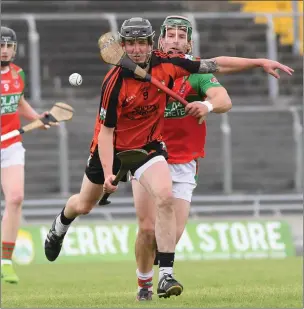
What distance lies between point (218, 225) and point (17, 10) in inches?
275

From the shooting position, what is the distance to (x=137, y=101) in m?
8.63

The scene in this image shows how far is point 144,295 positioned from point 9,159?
3254mm

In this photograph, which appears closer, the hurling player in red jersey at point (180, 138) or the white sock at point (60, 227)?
the hurling player in red jersey at point (180, 138)

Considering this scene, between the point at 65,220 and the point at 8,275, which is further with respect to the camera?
the point at 8,275

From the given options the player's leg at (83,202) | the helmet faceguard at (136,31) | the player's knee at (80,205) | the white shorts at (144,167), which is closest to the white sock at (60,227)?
the player's leg at (83,202)

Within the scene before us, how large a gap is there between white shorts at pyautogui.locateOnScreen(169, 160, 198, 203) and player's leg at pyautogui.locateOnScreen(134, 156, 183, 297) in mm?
826

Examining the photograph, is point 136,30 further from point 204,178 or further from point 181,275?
point 204,178

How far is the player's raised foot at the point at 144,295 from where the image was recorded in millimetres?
8961

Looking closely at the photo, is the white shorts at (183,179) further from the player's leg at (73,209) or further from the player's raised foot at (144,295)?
the player's raised foot at (144,295)

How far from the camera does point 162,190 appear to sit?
8.52m

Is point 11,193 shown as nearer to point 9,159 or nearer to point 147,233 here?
point 9,159

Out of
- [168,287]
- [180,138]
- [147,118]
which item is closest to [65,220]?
[180,138]

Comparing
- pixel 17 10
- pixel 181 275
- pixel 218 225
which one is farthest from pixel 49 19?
pixel 181 275

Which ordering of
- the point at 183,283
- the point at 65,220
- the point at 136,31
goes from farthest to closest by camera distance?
the point at 183,283
the point at 65,220
the point at 136,31
